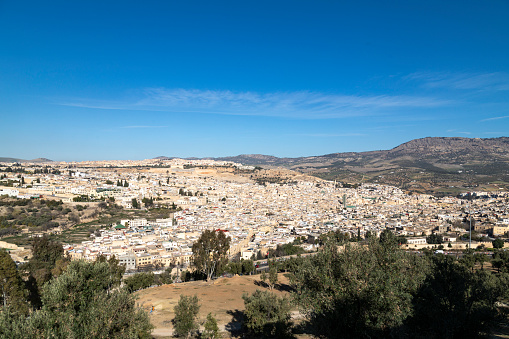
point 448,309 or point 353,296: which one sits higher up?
point 353,296

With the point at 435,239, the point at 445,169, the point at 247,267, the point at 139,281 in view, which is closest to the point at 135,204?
the point at 247,267

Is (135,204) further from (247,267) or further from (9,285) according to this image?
(9,285)

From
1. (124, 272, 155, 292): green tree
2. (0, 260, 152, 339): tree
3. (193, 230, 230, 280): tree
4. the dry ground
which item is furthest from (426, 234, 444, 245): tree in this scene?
(0, 260, 152, 339): tree

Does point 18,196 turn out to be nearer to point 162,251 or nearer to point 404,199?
point 162,251

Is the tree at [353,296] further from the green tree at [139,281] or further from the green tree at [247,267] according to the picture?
the green tree at [247,267]

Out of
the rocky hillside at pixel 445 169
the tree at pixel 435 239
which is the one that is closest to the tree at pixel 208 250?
Result: the tree at pixel 435 239

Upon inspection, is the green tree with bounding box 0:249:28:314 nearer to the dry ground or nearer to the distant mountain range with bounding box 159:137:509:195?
the dry ground
